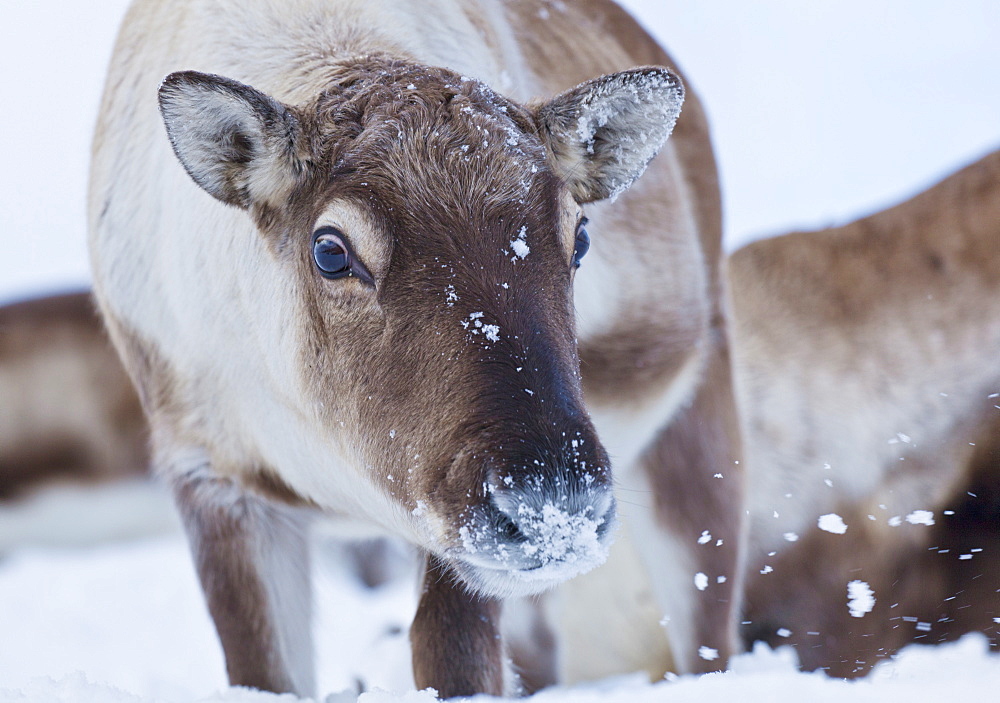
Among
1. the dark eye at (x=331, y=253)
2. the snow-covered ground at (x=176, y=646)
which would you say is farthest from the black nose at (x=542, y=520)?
the dark eye at (x=331, y=253)

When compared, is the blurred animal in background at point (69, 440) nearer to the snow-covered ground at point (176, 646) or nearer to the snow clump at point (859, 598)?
the snow-covered ground at point (176, 646)

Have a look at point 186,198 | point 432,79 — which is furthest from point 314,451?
point 432,79

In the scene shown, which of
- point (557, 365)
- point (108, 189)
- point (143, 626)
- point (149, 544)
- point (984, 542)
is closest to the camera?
point (557, 365)

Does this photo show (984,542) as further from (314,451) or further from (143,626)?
(143,626)

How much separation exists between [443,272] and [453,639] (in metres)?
1.28

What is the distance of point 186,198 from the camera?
3.30 m

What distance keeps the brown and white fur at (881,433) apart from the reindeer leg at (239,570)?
9.03 feet

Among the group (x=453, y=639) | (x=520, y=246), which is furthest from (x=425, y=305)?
(x=453, y=639)

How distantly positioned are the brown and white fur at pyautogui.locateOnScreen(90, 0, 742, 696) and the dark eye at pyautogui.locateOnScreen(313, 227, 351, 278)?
4cm

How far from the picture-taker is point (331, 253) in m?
2.69

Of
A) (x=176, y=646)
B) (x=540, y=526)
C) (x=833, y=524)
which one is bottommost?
(x=176, y=646)

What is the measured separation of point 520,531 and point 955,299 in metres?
4.18

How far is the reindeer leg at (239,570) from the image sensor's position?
3488 mm

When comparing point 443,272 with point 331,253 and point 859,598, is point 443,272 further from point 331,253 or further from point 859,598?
point 859,598
